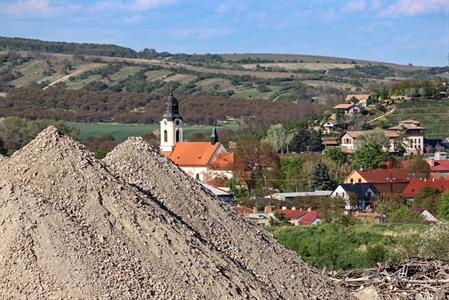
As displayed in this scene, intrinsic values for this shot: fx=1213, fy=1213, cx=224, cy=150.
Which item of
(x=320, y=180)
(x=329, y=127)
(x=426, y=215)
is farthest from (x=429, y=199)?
(x=329, y=127)

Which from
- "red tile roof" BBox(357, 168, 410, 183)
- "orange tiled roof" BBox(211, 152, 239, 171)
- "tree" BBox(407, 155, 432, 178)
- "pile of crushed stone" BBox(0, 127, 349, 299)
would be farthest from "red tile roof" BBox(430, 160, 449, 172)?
"pile of crushed stone" BBox(0, 127, 349, 299)

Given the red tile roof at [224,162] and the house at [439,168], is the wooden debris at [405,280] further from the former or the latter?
the red tile roof at [224,162]

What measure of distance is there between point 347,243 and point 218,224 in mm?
19543

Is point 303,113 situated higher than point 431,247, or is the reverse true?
point 431,247

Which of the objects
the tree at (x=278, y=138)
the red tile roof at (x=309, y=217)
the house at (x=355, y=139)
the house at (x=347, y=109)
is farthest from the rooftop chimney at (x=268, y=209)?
the house at (x=347, y=109)

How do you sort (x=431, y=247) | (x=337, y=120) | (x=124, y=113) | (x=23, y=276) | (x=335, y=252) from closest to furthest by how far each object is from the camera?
(x=23, y=276), (x=431, y=247), (x=335, y=252), (x=337, y=120), (x=124, y=113)

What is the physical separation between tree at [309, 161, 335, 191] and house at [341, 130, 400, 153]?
58.2ft

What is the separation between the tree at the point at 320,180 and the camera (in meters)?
72.1

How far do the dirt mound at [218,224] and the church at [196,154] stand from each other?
50.8 metres

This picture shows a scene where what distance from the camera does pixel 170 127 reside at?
85.0 meters

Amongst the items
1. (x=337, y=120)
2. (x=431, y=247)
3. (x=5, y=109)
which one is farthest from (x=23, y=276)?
(x=5, y=109)

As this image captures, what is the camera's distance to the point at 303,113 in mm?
125625

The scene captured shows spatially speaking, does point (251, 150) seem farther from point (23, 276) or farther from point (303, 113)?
point (23, 276)

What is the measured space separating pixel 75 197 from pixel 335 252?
20647 millimetres
